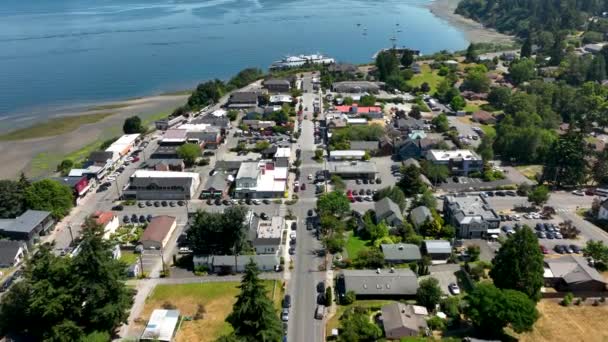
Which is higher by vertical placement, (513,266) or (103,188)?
(513,266)

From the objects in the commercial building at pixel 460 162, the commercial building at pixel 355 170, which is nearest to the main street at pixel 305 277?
the commercial building at pixel 355 170

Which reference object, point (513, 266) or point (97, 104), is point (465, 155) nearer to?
point (513, 266)

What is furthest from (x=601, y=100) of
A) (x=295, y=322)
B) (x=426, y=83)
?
(x=295, y=322)

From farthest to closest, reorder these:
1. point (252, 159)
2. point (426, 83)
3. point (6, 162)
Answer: point (426, 83) < point (6, 162) < point (252, 159)

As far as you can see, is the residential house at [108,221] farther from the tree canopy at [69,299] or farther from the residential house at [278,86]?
the residential house at [278,86]

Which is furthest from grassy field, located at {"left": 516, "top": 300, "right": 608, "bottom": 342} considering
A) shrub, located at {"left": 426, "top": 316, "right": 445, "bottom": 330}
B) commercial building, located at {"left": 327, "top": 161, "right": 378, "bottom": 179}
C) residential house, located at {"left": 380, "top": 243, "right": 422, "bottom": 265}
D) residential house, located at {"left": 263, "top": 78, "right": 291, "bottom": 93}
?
residential house, located at {"left": 263, "top": 78, "right": 291, "bottom": 93}

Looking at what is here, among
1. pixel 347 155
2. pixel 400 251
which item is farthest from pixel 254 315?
pixel 347 155

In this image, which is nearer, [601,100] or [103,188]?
[103,188]
